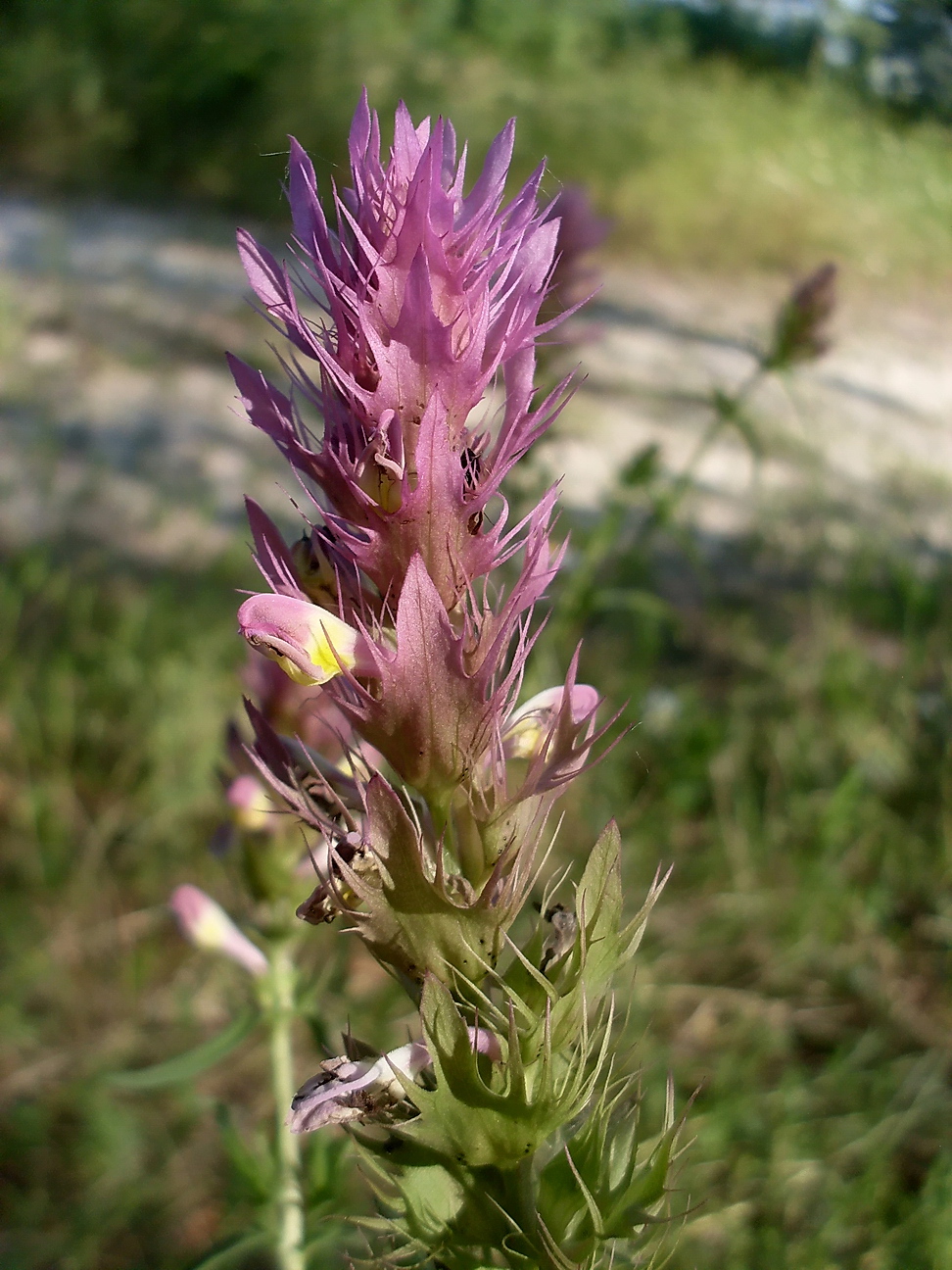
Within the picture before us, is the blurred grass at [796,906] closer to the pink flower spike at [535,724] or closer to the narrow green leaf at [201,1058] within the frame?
the narrow green leaf at [201,1058]

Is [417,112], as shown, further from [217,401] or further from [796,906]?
[796,906]

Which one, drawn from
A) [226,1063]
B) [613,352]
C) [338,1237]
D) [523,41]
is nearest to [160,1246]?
[226,1063]

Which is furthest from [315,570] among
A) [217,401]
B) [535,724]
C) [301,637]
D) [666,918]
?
[217,401]

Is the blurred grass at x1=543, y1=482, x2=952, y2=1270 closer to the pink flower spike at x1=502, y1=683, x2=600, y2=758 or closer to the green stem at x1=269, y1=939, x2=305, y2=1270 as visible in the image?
the green stem at x1=269, y1=939, x2=305, y2=1270

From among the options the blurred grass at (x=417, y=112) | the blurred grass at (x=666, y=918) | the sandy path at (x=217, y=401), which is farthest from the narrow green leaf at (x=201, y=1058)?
the blurred grass at (x=417, y=112)

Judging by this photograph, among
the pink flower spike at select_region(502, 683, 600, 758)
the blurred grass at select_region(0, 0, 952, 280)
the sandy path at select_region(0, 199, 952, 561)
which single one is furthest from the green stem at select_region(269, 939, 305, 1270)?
the blurred grass at select_region(0, 0, 952, 280)

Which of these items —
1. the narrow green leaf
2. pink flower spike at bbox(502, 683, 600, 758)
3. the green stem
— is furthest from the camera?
the narrow green leaf

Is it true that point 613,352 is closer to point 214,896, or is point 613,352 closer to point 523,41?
point 523,41
